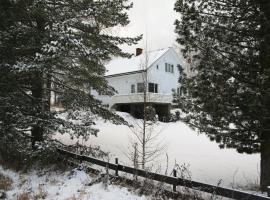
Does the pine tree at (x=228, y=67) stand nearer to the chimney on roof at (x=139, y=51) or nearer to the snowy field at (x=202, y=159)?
the snowy field at (x=202, y=159)

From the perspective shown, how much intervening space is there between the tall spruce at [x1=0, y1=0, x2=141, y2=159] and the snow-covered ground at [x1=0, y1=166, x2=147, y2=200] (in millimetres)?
1348

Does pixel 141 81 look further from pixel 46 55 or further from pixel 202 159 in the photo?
pixel 46 55

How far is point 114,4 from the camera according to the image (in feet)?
41.1

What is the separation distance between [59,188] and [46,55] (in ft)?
14.6

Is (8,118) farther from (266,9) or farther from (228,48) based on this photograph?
(266,9)

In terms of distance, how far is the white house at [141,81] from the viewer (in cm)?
3634

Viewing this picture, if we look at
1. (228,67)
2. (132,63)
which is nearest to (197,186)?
(228,67)

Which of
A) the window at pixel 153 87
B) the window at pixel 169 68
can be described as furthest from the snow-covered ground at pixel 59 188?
the window at pixel 169 68

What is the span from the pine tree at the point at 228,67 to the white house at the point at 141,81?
81.3ft

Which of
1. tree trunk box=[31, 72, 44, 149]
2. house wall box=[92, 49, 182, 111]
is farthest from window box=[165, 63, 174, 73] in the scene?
tree trunk box=[31, 72, 44, 149]

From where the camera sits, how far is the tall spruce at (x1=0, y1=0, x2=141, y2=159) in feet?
36.5

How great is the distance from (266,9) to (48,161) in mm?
9565

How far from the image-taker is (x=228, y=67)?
31.9ft

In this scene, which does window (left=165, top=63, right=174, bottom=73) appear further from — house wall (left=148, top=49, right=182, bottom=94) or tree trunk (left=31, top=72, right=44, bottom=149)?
tree trunk (left=31, top=72, right=44, bottom=149)
